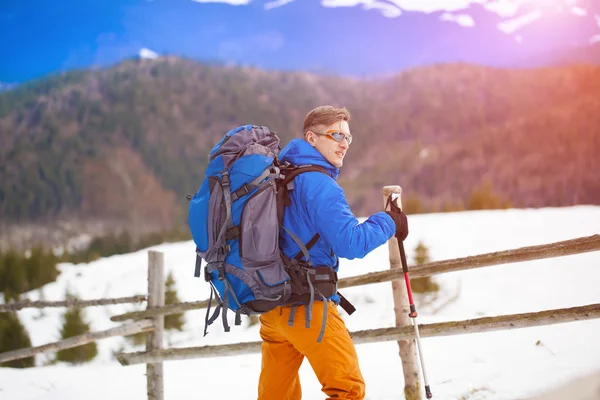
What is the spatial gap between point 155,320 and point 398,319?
2.14 metres

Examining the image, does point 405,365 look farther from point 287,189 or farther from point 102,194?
point 102,194

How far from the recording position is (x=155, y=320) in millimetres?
4582

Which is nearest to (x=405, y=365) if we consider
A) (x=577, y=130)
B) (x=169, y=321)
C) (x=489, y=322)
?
(x=489, y=322)

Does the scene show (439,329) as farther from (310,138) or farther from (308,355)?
(310,138)

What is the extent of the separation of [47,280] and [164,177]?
89.3 metres

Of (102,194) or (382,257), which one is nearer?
(382,257)

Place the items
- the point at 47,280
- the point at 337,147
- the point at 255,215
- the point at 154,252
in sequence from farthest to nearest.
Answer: the point at 47,280 < the point at 154,252 < the point at 337,147 < the point at 255,215

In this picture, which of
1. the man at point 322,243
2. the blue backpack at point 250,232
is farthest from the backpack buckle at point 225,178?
the man at point 322,243

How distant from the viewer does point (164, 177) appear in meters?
110

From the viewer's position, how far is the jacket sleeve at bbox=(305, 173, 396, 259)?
6.79 feet

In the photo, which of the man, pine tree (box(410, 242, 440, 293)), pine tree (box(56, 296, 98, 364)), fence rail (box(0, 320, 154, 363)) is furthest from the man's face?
pine tree (box(56, 296, 98, 364))

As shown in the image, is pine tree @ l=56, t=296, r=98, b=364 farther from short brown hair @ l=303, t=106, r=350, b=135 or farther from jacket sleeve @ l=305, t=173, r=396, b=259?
jacket sleeve @ l=305, t=173, r=396, b=259

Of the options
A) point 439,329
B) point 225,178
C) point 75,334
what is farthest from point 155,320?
point 75,334

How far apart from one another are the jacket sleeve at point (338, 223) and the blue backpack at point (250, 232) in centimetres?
11
